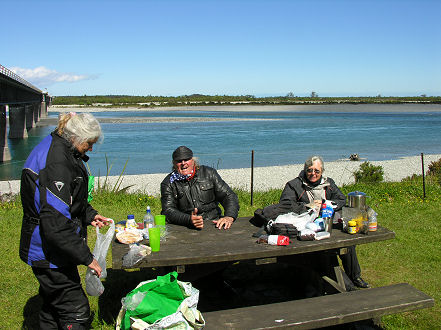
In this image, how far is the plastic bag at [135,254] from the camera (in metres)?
3.24

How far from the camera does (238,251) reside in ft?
11.3

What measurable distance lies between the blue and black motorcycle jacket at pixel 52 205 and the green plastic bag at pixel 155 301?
43cm

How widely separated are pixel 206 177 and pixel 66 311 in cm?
204

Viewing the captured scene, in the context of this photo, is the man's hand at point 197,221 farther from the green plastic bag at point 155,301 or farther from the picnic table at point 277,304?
the green plastic bag at point 155,301

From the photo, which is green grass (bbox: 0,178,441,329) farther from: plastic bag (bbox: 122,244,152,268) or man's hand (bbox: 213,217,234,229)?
man's hand (bbox: 213,217,234,229)

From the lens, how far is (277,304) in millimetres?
3344

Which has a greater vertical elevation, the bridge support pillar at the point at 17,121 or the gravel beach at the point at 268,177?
the bridge support pillar at the point at 17,121

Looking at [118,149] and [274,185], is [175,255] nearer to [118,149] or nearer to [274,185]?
[274,185]

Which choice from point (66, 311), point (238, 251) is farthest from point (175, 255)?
→ point (66, 311)

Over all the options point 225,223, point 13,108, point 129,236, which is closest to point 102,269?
point 129,236

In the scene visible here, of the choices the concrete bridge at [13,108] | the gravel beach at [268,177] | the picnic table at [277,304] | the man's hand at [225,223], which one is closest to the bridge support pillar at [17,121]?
the concrete bridge at [13,108]

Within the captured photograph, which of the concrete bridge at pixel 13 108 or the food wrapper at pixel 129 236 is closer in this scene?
the food wrapper at pixel 129 236

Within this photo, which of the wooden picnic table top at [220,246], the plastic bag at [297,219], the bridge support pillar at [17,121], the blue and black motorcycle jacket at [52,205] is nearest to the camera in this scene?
the blue and black motorcycle jacket at [52,205]

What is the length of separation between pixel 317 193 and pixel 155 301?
2.44 metres
